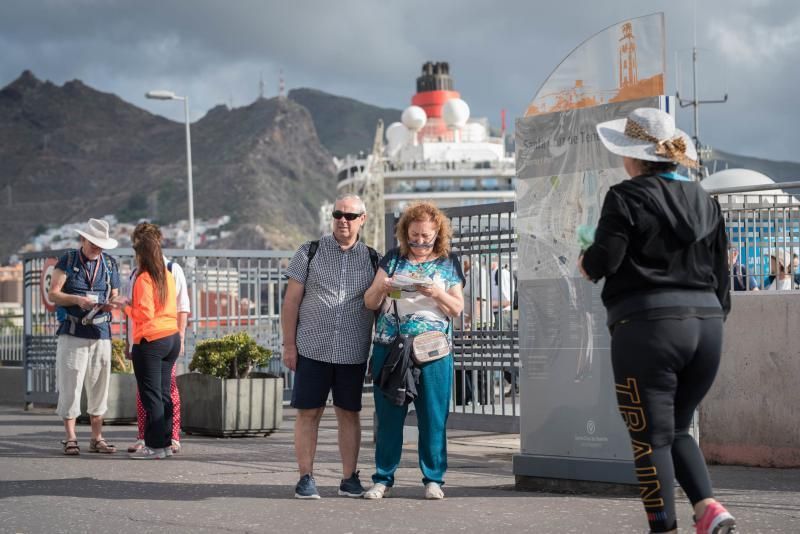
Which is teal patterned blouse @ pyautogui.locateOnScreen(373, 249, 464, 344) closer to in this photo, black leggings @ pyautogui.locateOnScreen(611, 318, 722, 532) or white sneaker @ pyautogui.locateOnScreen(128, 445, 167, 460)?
black leggings @ pyautogui.locateOnScreen(611, 318, 722, 532)

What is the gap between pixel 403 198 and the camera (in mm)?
82375

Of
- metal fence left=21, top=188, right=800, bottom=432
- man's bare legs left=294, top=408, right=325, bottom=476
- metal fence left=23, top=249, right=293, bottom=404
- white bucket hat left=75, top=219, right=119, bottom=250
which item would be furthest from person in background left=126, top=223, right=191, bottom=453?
metal fence left=23, top=249, right=293, bottom=404

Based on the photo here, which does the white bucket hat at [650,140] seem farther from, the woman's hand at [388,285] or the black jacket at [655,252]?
the woman's hand at [388,285]

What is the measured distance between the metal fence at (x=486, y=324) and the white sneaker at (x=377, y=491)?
274 cm

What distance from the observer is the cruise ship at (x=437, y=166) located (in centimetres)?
8269

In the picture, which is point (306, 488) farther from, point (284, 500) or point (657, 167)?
point (657, 167)

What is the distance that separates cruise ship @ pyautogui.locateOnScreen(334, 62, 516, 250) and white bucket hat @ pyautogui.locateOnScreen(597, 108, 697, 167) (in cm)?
7208

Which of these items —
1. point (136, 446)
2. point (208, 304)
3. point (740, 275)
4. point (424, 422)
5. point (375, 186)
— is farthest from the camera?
point (375, 186)

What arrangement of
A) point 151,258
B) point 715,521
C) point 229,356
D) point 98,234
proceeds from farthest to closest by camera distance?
point 229,356
point 98,234
point 151,258
point 715,521

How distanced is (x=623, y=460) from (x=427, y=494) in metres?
1.16

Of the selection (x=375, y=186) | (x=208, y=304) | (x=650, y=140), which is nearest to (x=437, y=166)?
(x=375, y=186)

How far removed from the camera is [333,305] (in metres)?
7.70

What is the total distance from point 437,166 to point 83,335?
7294cm

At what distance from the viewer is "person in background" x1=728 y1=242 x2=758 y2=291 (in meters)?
9.32
